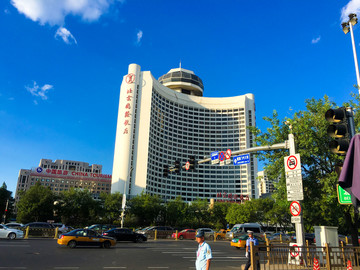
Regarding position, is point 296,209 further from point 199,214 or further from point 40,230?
point 199,214

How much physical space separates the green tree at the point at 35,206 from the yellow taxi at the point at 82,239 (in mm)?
42679

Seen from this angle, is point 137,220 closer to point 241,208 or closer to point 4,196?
point 241,208

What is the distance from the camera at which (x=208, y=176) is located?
139750 mm

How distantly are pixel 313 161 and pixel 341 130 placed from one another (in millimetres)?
14325

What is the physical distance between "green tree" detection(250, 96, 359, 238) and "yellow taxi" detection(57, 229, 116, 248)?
14.1 m

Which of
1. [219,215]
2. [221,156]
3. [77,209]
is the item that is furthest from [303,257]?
[219,215]

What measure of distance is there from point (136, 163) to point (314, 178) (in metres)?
97.4

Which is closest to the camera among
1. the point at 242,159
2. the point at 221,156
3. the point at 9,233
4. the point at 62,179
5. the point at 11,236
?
the point at 242,159

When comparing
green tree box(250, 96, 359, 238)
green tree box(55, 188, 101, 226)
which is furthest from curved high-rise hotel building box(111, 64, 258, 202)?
green tree box(250, 96, 359, 238)

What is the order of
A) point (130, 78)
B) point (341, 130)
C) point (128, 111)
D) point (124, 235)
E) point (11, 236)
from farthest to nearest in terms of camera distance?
point (130, 78) < point (128, 111) < point (124, 235) < point (11, 236) < point (341, 130)

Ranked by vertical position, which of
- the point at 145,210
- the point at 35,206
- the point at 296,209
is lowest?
the point at 145,210

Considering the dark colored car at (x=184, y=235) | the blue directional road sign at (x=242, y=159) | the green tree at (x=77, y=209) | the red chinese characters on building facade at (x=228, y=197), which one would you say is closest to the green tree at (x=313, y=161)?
the blue directional road sign at (x=242, y=159)

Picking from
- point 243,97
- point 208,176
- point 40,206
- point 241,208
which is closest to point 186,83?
point 243,97

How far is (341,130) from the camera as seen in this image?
20.4 feet
